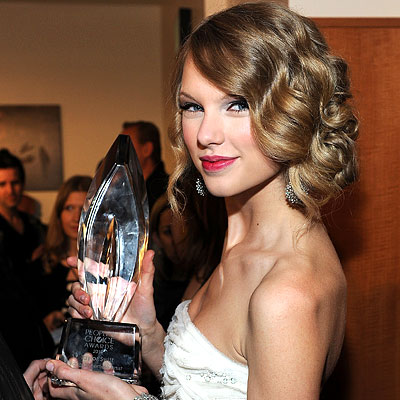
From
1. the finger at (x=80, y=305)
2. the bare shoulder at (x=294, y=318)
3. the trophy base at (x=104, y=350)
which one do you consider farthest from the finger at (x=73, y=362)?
the bare shoulder at (x=294, y=318)

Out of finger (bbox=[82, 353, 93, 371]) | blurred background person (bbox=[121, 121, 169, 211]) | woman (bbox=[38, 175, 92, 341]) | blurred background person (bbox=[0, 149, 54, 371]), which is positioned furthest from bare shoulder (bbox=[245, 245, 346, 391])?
woman (bbox=[38, 175, 92, 341])

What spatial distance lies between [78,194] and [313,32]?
225 cm

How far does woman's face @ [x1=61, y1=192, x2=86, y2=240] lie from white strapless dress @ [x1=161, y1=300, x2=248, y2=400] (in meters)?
1.97

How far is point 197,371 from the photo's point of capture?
150 centimetres

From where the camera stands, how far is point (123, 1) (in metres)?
6.23

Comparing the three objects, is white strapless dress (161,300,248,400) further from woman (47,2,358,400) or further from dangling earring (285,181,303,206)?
dangling earring (285,181,303,206)

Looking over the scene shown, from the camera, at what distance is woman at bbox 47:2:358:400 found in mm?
1307

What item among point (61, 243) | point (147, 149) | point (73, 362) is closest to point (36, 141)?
point (61, 243)

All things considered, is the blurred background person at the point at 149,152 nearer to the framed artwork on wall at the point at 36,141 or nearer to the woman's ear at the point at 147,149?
the woman's ear at the point at 147,149

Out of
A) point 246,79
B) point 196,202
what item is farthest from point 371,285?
point 246,79

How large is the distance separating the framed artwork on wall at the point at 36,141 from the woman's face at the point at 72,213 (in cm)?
283

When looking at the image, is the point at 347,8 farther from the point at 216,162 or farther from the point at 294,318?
the point at 294,318

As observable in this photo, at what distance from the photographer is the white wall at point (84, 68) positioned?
6297mm

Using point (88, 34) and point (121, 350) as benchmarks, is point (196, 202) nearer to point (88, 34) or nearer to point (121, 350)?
point (121, 350)
